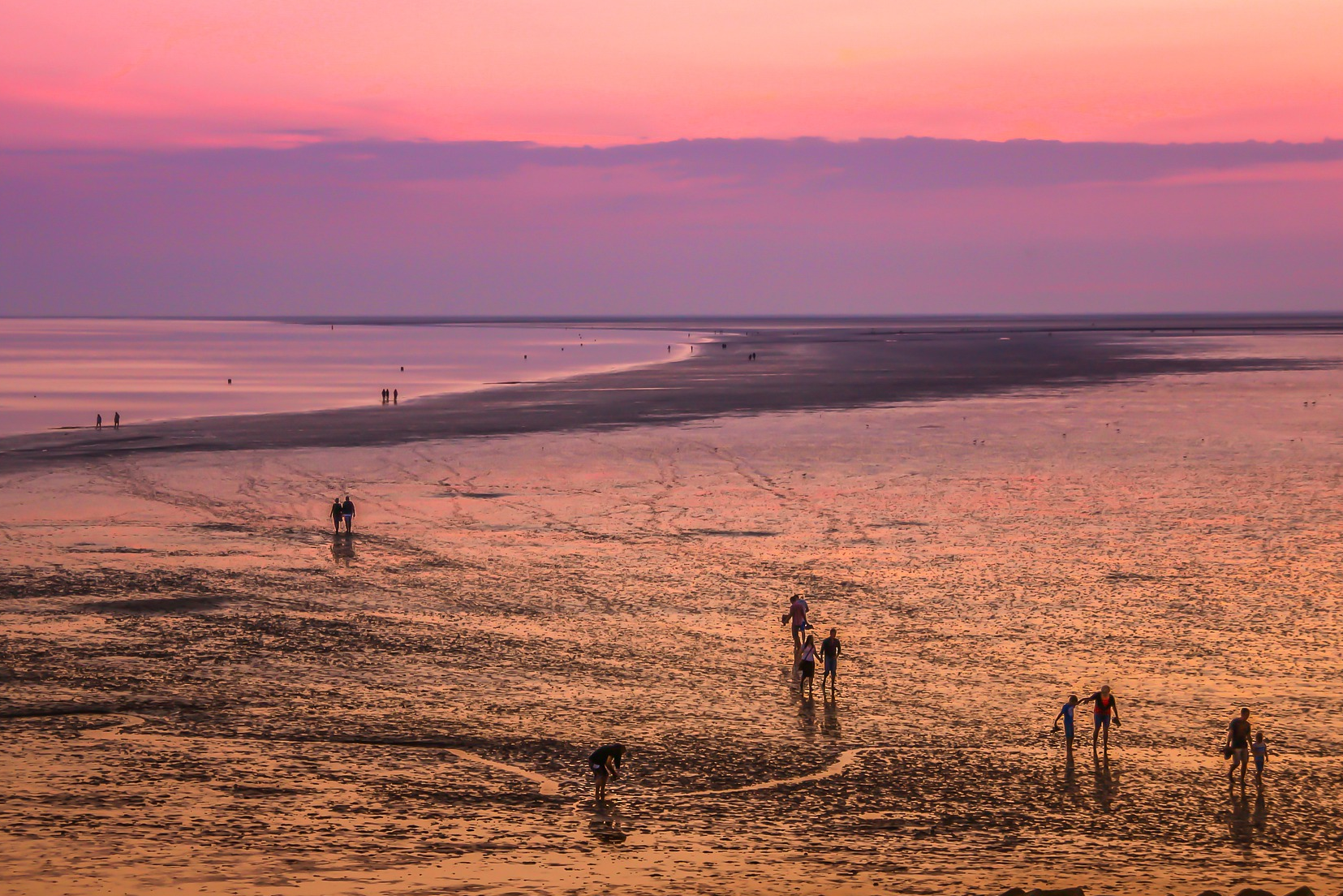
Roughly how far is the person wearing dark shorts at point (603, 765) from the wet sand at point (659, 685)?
0.44 meters

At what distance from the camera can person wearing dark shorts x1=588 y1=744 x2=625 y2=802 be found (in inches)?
824

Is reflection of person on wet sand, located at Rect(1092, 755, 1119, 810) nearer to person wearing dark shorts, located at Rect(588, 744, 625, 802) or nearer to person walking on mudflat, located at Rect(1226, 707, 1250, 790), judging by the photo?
→ person walking on mudflat, located at Rect(1226, 707, 1250, 790)

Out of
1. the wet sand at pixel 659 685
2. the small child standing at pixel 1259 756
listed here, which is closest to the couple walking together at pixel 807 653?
the wet sand at pixel 659 685

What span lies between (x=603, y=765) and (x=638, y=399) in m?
79.6

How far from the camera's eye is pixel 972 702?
26.2 metres

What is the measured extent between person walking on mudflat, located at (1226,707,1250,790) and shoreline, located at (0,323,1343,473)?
56276 millimetres

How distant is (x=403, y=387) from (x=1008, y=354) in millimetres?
99574

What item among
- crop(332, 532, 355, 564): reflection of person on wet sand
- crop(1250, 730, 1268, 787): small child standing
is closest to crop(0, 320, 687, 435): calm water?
crop(332, 532, 355, 564): reflection of person on wet sand

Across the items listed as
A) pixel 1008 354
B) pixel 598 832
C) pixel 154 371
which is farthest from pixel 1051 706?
pixel 1008 354

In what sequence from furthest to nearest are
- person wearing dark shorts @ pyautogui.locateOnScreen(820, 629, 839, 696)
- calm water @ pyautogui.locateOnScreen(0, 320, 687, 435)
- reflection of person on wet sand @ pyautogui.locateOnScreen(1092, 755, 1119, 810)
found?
calm water @ pyautogui.locateOnScreen(0, 320, 687, 435)
person wearing dark shorts @ pyautogui.locateOnScreen(820, 629, 839, 696)
reflection of person on wet sand @ pyautogui.locateOnScreen(1092, 755, 1119, 810)

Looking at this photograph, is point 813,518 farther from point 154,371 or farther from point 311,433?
point 154,371

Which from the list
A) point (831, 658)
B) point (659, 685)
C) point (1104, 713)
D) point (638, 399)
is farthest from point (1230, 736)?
point (638, 399)

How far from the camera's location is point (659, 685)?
2727cm

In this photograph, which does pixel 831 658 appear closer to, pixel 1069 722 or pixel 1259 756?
pixel 1069 722
